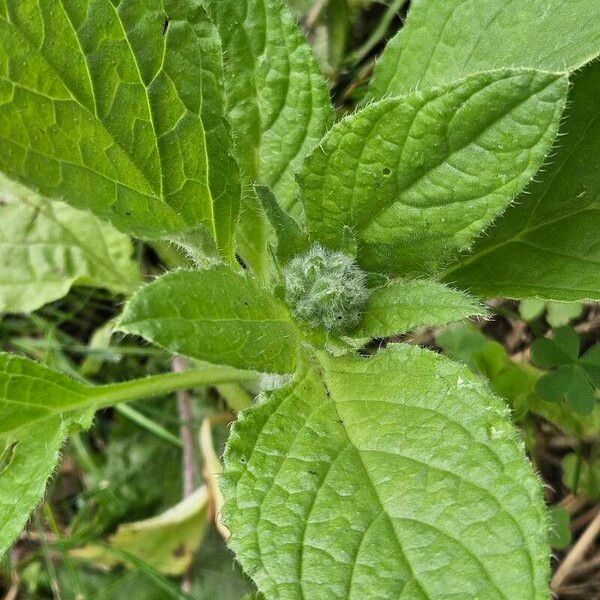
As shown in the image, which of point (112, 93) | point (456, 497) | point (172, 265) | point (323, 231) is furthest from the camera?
point (172, 265)

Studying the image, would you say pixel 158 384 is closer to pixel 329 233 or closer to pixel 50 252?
pixel 329 233

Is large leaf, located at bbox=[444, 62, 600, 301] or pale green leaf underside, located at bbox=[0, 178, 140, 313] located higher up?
large leaf, located at bbox=[444, 62, 600, 301]

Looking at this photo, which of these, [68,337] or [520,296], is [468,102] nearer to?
[520,296]

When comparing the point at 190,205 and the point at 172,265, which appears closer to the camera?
the point at 190,205

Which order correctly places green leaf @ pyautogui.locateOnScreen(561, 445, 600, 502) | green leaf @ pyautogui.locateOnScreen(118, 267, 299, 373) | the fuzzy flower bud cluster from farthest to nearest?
green leaf @ pyautogui.locateOnScreen(561, 445, 600, 502) → the fuzzy flower bud cluster → green leaf @ pyautogui.locateOnScreen(118, 267, 299, 373)

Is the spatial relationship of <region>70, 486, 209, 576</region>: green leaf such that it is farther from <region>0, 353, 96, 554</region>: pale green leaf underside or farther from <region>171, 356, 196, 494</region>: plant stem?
<region>0, 353, 96, 554</region>: pale green leaf underside

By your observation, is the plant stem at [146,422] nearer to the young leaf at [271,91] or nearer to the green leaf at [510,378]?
the green leaf at [510,378]

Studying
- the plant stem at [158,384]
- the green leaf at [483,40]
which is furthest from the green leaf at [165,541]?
the green leaf at [483,40]

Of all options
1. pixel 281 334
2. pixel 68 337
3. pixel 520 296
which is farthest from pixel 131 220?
pixel 68 337

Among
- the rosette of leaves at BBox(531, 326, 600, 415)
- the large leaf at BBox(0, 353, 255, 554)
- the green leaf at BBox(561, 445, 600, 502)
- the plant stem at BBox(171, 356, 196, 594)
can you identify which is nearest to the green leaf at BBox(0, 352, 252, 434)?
the large leaf at BBox(0, 353, 255, 554)
